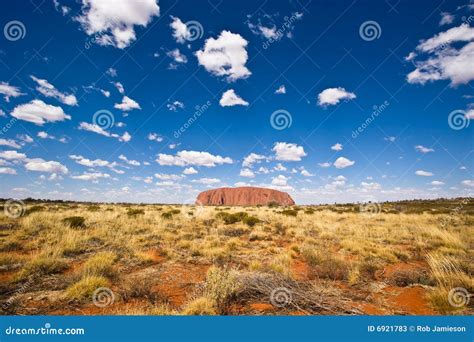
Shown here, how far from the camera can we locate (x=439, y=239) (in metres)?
11.1

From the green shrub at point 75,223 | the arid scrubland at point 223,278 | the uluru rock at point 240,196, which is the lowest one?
the arid scrubland at point 223,278

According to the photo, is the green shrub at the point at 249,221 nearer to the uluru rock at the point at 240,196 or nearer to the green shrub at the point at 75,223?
the green shrub at the point at 75,223

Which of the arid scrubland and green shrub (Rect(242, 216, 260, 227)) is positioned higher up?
green shrub (Rect(242, 216, 260, 227))

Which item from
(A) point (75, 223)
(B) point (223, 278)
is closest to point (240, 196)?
(A) point (75, 223)

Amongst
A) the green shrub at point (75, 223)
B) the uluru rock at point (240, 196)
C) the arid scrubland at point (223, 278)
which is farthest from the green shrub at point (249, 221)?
the uluru rock at point (240, 196)

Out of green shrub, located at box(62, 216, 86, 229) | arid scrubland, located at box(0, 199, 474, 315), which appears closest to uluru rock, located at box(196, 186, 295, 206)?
green shrub, located at box(62, 216, 86, 229)

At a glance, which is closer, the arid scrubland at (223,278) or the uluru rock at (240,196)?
the arid scrubland at (223,278)

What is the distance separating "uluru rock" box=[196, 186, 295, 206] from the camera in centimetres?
17512

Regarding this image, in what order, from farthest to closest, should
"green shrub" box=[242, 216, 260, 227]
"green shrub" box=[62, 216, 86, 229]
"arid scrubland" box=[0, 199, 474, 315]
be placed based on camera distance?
"green shrub" box=[242, 216, 260, 227]
"green shrub" box=[62, 216, 86, 229]
"arid scrubland" box=[0, 199, 474, 315]

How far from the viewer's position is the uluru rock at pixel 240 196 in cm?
17512

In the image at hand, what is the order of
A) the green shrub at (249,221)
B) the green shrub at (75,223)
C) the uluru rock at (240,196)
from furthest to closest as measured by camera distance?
the uluru rock at (240,196) < the green shrub at (249,221) < the green shrub at (75,223)

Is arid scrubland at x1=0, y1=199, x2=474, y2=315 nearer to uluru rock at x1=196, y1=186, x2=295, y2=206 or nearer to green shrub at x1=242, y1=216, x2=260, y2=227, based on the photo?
green shrub at x1=242, y1=216, x2=260, y2=227

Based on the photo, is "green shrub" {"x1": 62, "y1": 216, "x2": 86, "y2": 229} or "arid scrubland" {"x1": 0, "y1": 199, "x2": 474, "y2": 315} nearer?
"arid scrubland" {"x1": 0, "y1": 199, "x2": 474, "y2": 315}

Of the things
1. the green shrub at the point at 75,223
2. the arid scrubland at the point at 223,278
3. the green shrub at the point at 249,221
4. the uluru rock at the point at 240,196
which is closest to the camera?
the arid scrubland at the point at 223,278
